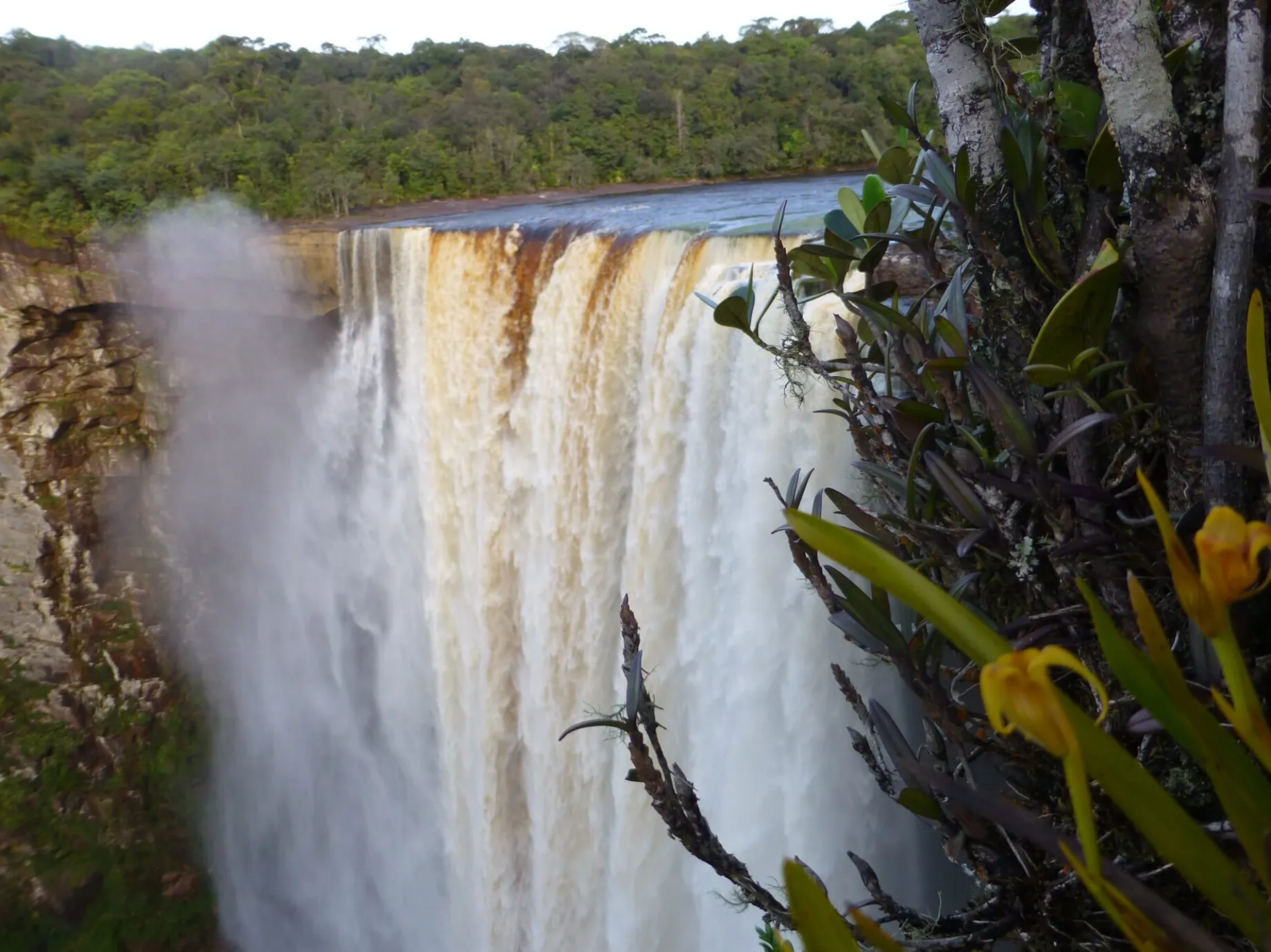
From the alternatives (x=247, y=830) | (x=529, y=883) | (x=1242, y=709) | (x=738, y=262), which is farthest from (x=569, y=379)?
(x=247, y=830)

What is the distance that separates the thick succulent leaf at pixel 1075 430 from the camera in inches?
32.8

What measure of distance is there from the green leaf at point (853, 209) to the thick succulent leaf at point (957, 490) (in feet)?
1.47

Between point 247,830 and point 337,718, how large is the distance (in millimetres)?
2106

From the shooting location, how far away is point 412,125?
14.5 metres

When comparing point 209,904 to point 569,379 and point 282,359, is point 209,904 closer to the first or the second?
point 282,359

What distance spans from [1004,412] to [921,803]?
426mm

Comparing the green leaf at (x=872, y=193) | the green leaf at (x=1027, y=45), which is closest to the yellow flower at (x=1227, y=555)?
the green leaf at (x=872, y=193)

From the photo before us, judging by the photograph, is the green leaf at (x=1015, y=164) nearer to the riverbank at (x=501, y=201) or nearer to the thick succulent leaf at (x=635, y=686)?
the thick succulent leaf at (x=635, y=686)

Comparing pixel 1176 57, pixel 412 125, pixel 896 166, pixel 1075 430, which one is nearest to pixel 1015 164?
pixel 1176 57

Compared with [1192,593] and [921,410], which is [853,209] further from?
[1192,593]

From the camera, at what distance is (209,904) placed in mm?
10117

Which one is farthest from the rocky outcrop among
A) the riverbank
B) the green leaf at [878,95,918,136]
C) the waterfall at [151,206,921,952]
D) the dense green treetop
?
the green leaf at [878,95,918,136]

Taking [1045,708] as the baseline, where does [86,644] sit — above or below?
below

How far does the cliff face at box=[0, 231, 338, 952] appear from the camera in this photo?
9.55m
